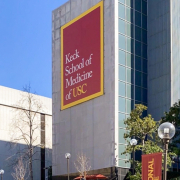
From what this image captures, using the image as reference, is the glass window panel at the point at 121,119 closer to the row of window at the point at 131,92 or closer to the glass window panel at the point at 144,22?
the row of window at the point at 131,92

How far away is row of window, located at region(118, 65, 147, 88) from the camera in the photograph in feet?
182

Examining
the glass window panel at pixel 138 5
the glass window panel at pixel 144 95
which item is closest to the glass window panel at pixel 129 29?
the glass window panel at pixel 138 5

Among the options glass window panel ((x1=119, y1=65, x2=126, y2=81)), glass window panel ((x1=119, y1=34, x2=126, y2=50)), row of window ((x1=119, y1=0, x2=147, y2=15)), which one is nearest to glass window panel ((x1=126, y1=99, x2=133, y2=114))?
glass window panel ((x1=119, y1=65, x2=126, y2=81))

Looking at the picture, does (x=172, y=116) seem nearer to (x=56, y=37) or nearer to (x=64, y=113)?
(x=64, y=113)

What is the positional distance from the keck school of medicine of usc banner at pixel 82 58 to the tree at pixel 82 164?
5717 mm

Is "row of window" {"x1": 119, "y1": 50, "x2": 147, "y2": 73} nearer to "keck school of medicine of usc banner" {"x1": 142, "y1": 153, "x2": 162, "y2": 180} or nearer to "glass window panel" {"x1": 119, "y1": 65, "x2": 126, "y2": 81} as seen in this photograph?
"glass window panel" {"x1": 119, "y1": 65, "x2": 126, "y2": 81}

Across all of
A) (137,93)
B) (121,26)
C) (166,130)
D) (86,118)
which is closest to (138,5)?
(121,26)

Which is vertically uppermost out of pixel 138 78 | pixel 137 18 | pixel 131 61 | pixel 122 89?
pixel 137 18

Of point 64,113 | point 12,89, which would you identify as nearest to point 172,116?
point 64,113

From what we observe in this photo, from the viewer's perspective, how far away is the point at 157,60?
58.3m

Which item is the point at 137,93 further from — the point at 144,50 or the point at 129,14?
the point at 129,14

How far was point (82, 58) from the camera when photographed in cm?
5906

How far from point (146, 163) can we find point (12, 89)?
53123mm

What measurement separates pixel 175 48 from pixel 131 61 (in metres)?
4.58
